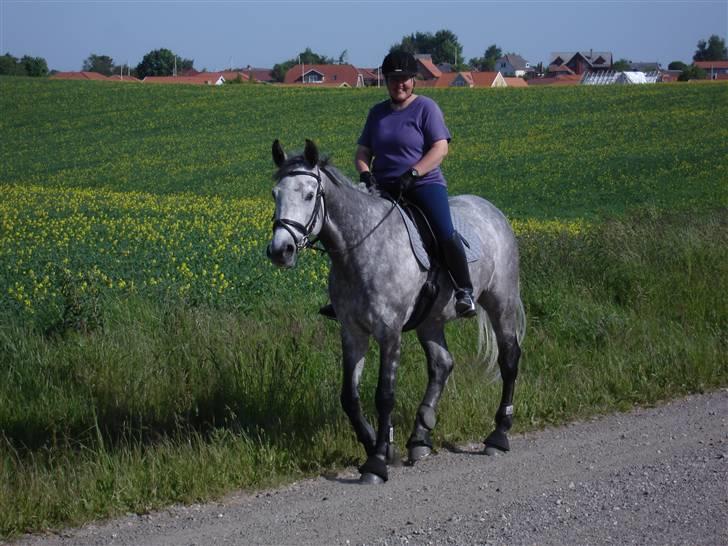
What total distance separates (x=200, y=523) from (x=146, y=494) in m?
0.52

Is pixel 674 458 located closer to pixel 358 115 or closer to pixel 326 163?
pixel 326 163

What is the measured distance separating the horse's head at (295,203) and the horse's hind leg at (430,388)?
1.57 m

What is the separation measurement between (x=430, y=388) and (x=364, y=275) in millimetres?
1267

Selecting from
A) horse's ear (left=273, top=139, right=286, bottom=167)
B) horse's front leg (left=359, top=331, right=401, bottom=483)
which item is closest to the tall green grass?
horse's front leg (left=359, top=331, right=401, bottom=483)

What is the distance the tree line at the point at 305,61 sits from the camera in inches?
4322

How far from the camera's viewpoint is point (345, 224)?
6.63 meters

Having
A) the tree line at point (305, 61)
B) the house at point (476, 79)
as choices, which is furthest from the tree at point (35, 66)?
the house at point (476, 79)

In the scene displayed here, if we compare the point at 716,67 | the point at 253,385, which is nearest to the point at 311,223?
the point at 253,385

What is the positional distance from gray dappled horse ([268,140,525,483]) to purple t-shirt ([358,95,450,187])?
0.30 metres

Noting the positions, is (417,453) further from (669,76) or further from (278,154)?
(669,76)

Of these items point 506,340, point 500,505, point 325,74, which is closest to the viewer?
point 500,505

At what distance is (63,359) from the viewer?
842 cm

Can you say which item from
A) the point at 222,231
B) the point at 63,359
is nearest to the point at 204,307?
the point at 63,359

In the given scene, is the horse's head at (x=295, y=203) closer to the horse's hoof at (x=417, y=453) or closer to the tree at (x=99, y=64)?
the horse's hoof at (x=417, y=453)
